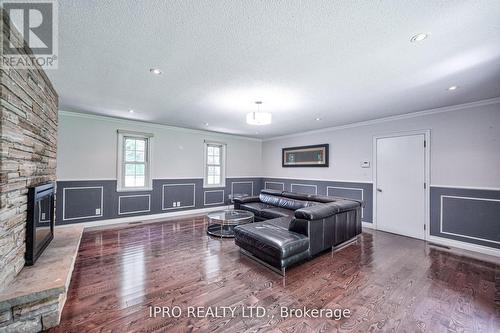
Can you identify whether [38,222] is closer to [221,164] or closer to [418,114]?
[221,164]

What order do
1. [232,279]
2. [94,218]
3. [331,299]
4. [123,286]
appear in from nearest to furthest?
[331,299] < [123,286] < [232,279] < [94,218]

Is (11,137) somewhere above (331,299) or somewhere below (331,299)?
above

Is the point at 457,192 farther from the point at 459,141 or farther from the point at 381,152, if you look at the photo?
the point at 381,152

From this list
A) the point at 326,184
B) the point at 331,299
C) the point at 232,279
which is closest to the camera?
the point at 331,299

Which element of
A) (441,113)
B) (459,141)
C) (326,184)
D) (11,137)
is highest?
(441,113)

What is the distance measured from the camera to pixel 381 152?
452 centimetres

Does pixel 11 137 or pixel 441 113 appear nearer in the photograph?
pixel 11 137

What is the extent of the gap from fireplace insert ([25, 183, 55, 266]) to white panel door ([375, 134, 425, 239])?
5523mm

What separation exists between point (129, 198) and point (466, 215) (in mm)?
6605

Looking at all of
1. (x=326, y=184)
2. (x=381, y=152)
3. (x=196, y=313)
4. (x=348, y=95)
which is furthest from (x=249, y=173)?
(x=196, y=313)

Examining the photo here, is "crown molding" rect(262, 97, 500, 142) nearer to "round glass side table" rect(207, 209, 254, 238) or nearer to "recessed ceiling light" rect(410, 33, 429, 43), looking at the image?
"recessed ceiling light" rect(410, 33, 429, 43)

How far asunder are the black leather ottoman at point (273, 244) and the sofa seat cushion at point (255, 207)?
4.52 ft

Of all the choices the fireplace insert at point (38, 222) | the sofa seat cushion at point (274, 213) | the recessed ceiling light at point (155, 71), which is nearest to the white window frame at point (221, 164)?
the sofa seat cushion at point (274, 213)

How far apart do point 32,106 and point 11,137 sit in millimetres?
611
